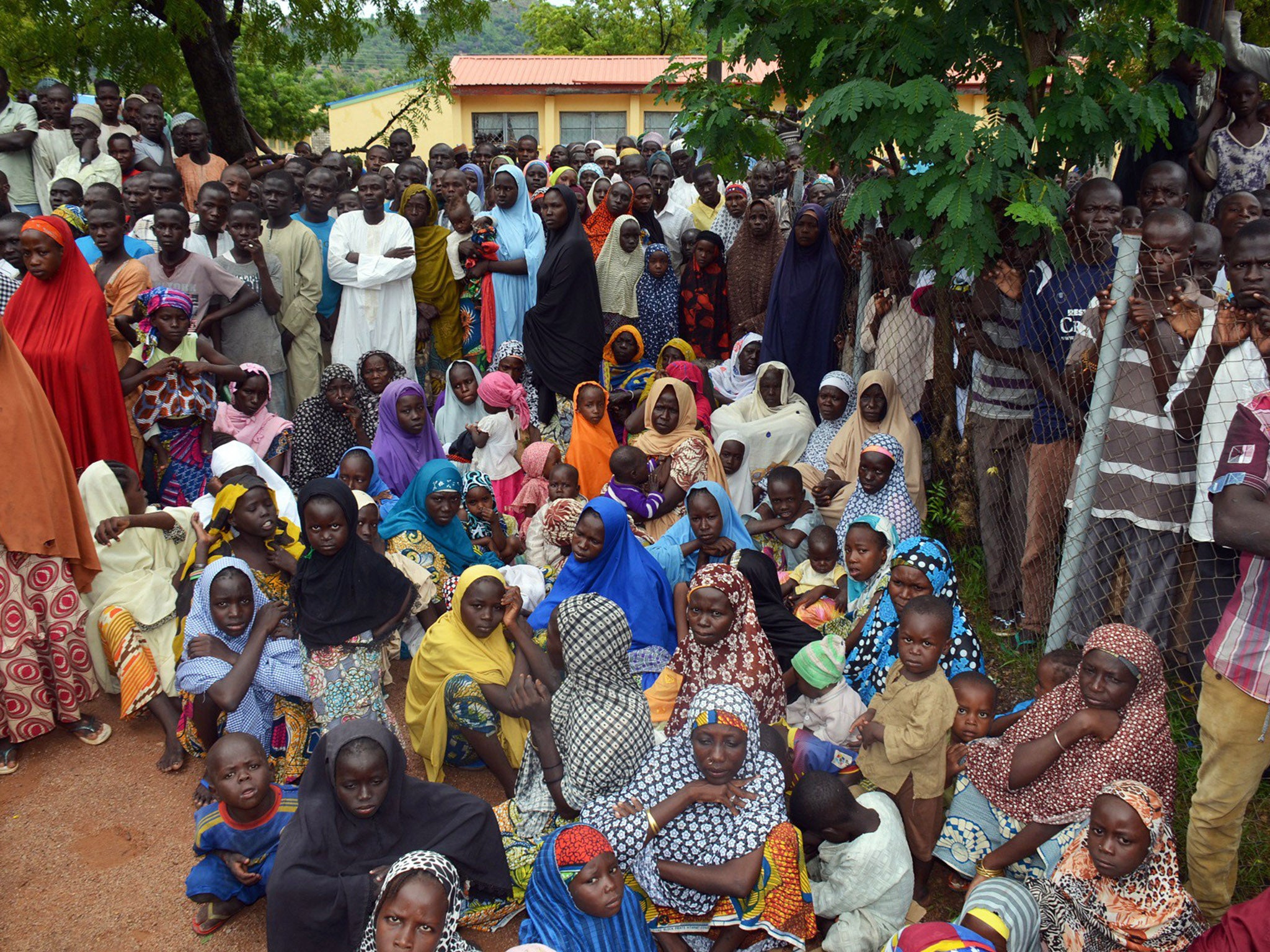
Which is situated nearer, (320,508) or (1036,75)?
(320,508)

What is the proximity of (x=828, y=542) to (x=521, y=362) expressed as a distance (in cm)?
318

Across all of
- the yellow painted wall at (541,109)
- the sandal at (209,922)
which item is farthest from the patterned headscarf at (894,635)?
the yellow painted wall at (541,109)

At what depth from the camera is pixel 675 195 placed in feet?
35.0

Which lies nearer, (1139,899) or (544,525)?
(1139,899)

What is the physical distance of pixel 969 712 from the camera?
13.4ft

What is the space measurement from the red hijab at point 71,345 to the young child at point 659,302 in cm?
410

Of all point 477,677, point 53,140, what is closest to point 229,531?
point 477,677

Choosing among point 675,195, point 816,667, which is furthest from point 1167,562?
point 675,195

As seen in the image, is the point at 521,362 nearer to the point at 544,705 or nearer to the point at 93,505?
the point at 93,505

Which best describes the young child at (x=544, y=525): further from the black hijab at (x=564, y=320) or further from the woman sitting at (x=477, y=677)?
the black hijab at (x=564, y=320)

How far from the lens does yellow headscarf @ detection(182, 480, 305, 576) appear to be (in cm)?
486

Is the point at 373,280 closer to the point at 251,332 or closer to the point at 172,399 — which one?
the point at 251,332

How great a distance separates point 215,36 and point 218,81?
541 millimetres

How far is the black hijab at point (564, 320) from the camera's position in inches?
313
